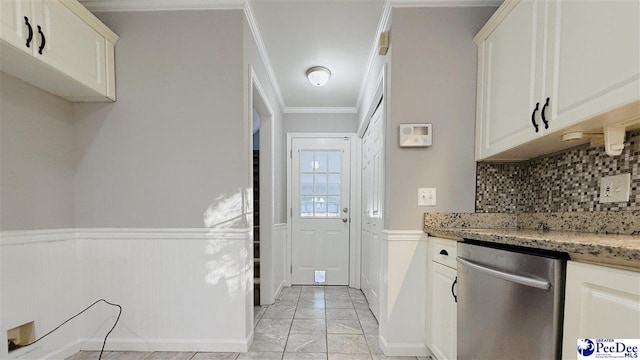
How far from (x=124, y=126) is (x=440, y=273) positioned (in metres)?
2.29

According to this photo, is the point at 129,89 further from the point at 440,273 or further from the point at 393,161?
the point at 440,273

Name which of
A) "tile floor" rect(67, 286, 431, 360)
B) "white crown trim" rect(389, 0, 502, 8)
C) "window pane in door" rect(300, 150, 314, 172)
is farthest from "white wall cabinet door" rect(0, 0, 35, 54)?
"window pane in door" rect(300, 150, 314, 172)

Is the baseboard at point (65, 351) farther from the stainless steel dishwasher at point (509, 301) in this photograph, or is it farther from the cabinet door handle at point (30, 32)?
the stainless steel dishwasher at point (509, 301)

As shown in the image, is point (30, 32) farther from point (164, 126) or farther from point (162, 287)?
point (162, 287)

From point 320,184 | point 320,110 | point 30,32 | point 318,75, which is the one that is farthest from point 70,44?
point 320,184

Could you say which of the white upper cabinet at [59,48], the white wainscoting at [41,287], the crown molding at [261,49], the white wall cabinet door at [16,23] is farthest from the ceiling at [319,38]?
the white wainscoting at [41,287]

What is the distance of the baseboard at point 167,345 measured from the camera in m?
1.87

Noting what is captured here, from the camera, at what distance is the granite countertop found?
73 cm

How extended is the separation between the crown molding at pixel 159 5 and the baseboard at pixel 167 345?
7.46ft

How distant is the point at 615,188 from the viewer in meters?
1.27

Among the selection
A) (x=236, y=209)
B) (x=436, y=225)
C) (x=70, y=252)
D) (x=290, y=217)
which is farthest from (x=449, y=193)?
(x=70, y=252)

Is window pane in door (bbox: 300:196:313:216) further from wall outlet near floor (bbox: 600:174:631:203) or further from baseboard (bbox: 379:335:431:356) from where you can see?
wall outlet near floor (bbox: 600:174:631:203)

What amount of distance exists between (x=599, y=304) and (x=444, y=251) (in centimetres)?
83

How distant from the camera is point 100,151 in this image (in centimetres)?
189
